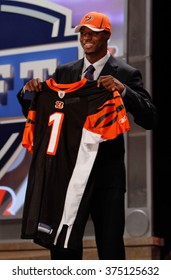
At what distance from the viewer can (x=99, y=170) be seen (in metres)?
3.10

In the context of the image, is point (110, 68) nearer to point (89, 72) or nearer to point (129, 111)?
point (89, 72)

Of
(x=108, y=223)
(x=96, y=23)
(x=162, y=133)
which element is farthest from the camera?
(x=162, y=133)

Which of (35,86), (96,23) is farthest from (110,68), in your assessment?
(35,86)

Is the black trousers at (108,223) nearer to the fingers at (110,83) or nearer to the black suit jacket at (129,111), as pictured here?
the black suit jacket at (129,111)

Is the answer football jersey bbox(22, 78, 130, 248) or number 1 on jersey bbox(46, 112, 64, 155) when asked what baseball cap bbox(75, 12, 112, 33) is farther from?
number 1 on jersey bbox(46, 112, 64, 155)

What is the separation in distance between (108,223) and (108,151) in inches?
13.9

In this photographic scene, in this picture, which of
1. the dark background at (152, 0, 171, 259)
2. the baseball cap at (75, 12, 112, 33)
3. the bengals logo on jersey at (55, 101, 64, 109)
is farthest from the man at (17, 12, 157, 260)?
the dark background at (152, 0, 171, 259)

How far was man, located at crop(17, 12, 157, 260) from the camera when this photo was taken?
302cm

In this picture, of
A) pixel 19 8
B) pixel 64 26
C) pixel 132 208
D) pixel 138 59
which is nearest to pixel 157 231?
pixel 132 208

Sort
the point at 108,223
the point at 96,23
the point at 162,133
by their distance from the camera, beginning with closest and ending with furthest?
the point at 108,223
the point at 96,23
the point at 162,133

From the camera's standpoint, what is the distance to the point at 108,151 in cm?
312
